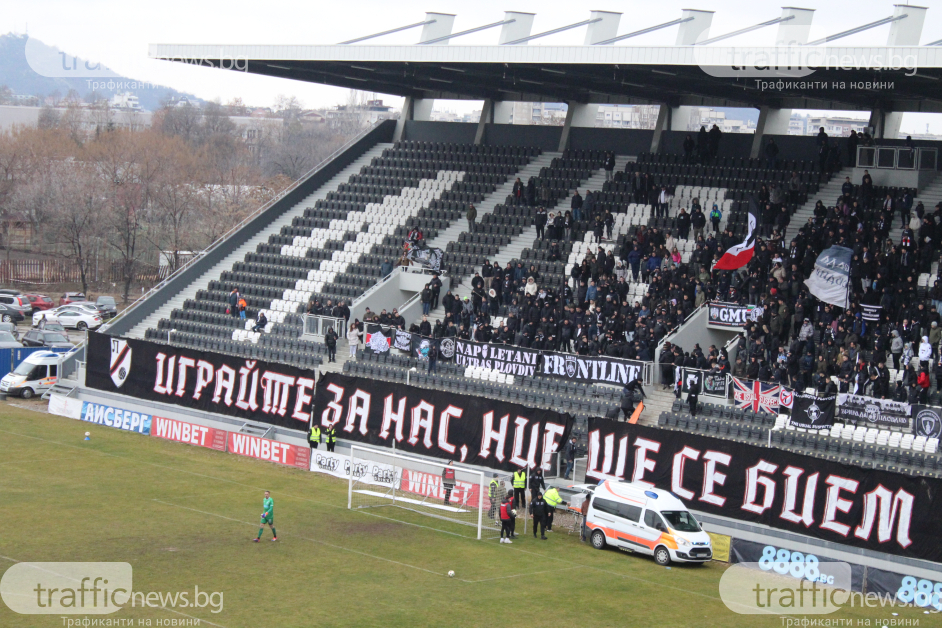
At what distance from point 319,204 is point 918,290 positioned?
2640 cm

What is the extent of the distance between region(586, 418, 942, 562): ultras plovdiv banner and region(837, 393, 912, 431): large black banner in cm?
275

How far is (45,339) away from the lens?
5194 cm

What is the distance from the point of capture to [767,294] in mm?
33438

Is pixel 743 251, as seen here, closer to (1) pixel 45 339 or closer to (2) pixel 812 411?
(2) pixel 812 411

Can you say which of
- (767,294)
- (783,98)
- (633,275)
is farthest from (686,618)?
(783,98)

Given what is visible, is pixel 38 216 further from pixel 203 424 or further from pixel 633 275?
pixel 633 275

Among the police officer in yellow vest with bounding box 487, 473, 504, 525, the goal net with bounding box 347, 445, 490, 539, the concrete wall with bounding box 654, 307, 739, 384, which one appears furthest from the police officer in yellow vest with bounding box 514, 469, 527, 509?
the concrete wall with bounding box 654, 307, 739, 384

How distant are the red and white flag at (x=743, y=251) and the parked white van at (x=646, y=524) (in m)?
10.1

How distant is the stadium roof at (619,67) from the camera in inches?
1234

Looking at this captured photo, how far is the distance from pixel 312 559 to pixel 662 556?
7.90 meters

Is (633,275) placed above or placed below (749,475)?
above

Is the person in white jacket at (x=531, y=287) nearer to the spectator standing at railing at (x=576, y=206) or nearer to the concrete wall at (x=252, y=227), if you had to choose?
the spectator standing at railing at (x=576, y=206)

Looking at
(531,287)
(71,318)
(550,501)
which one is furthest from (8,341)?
(550,501)

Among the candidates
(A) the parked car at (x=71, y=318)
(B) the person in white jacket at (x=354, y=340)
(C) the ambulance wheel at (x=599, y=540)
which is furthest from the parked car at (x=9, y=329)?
(C) the ambulance wheel at (x=599, y=540)
